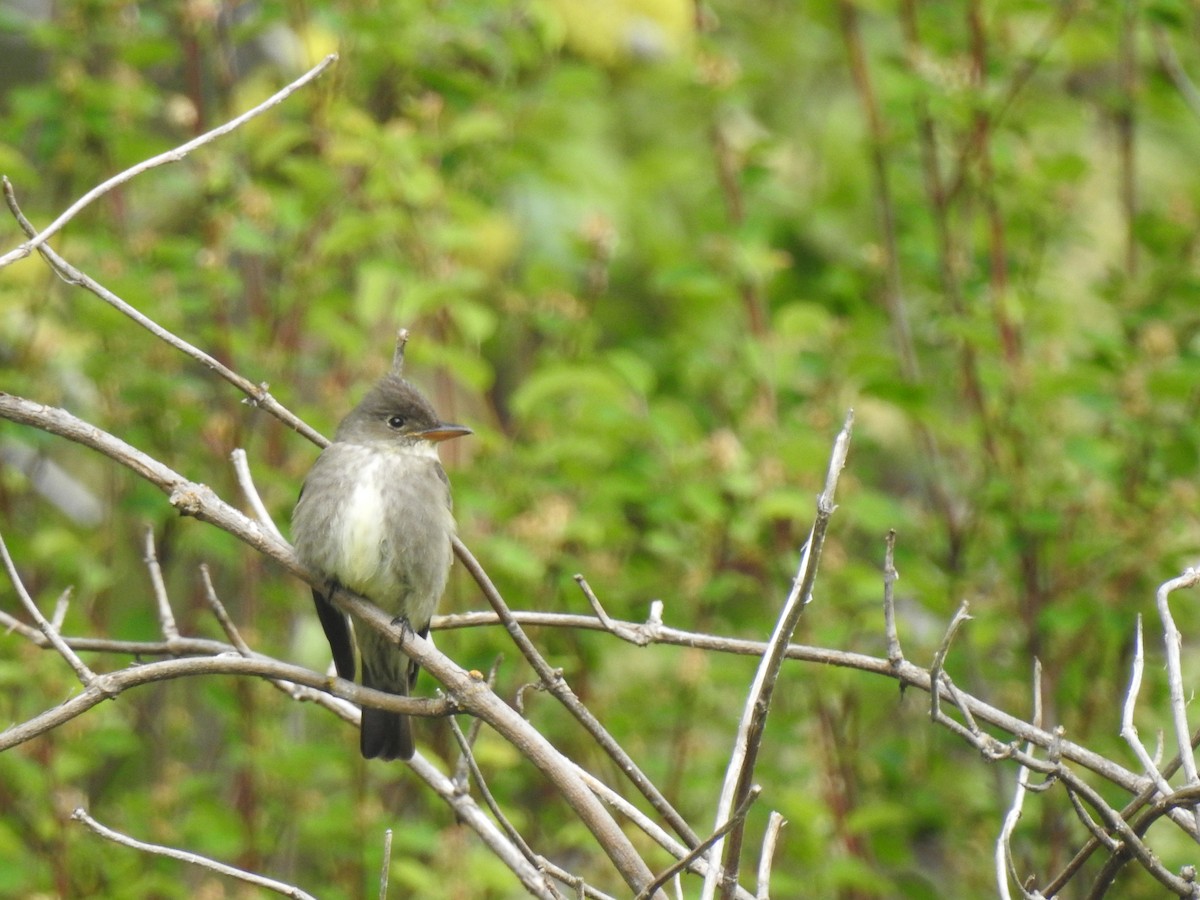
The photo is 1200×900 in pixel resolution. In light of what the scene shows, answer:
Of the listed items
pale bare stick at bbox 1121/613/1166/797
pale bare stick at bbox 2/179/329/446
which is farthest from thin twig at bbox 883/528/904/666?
pale bare stick at bbox 2/179/329/446

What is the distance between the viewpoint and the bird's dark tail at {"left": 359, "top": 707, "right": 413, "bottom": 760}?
3.21 meters

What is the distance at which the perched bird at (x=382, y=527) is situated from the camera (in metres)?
3.41

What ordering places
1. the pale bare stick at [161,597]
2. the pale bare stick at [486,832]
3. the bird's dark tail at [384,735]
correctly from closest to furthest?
the pale bare stick at [486,832] < the pale bare stick at [161,597] < the bird's dark tail at [384,735]

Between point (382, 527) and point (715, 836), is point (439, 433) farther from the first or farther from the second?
point (715, 836)

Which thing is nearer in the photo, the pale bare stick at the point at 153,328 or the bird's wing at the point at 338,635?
the pale bare stick at the point at 153,328

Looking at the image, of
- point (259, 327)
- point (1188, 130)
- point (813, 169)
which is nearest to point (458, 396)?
point (259, 327)

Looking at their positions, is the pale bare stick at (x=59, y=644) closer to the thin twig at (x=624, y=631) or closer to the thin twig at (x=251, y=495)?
the thin twig at (x=251, y=495)

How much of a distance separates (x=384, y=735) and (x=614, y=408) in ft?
4.76

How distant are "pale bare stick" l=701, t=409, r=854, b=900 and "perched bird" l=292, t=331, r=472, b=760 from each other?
1467 mm

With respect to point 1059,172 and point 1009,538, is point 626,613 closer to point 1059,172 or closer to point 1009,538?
point 1009,538

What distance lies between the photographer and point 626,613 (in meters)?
4.79

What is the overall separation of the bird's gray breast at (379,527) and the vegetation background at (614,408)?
621 mm

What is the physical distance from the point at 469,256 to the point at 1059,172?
2376 millimetres

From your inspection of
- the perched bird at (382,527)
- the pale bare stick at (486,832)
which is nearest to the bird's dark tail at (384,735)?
the perched bird at (382,527)
